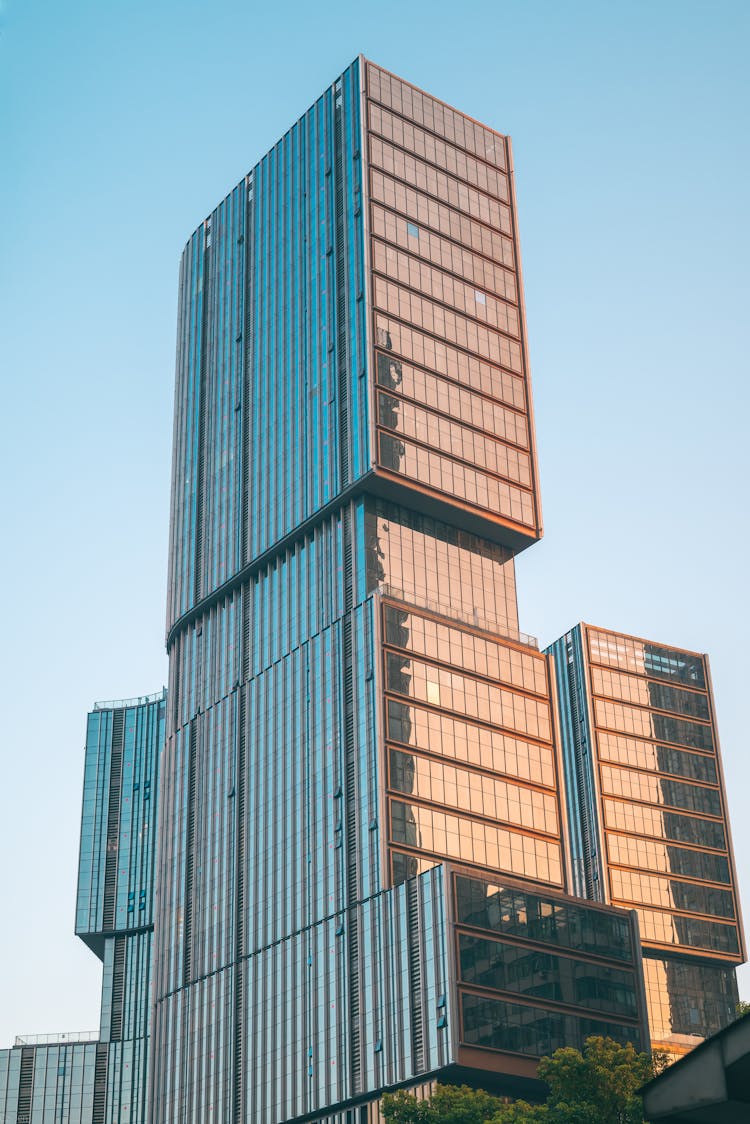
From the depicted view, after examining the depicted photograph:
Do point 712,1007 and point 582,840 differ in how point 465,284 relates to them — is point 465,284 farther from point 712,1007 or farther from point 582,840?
point 712,1007

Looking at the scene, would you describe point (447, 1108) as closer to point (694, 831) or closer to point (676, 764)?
point (694, 831)

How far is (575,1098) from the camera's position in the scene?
93188 millimetres

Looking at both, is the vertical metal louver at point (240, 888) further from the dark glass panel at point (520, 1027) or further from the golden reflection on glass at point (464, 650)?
the dark glass panel at point (520, 1027)

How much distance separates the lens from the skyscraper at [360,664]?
431ft

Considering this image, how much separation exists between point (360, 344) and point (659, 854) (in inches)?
3122

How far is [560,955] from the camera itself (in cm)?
13275

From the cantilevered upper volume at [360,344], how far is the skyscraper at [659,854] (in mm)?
42589

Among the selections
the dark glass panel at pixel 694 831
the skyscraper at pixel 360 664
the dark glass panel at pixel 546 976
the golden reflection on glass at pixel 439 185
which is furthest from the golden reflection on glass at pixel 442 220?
the dark glass panel at pixel 546 976

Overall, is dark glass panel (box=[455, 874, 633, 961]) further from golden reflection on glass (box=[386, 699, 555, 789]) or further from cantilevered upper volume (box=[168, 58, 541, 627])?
cantilevered upper volume (box=[168, 58, 541, 627])

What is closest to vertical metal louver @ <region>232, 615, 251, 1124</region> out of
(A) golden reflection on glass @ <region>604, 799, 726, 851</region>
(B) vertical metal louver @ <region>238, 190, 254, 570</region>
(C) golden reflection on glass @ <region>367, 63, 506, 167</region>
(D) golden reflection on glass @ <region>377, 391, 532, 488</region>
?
(B) vertical metal louver @ <region>238, 190, 254, 570</region>

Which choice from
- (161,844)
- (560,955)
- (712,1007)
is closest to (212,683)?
(161,844)

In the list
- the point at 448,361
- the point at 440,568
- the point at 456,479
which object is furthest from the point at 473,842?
the point at 448,361

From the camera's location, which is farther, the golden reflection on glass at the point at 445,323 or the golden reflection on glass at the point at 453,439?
the golden reflection on glass at the point at 445,323

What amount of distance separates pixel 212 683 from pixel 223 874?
23.7 m
